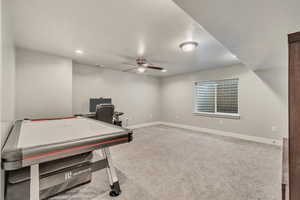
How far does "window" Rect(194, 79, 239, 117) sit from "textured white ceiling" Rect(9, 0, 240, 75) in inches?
65.1

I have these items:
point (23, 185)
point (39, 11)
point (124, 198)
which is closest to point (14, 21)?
point (39, 11)

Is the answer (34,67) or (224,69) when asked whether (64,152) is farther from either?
(224,69)

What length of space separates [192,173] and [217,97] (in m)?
3.34

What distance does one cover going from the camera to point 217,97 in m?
4.61

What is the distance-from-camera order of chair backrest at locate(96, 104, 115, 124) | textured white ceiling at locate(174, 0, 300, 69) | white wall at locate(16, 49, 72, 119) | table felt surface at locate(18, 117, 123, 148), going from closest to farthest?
textured white ceiling at locate(174, 0, 300, 69) → table felt surface at locate(18, 117, 123, 148) → white wall at locate(16, 49, 72, 119) → chair backrest at locate(96, 104, 115, 124)

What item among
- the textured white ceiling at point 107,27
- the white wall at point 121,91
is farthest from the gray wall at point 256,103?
the white wall at point 121,91

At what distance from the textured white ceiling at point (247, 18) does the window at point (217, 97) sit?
9.37 feet

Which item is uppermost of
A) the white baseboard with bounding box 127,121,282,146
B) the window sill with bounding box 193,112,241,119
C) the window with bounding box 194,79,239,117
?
the window with bounding box 194,79,239,117

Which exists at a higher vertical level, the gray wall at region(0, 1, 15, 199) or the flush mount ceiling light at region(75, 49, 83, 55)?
the flush mount ceiling light at region(75, 49, 83, 55)

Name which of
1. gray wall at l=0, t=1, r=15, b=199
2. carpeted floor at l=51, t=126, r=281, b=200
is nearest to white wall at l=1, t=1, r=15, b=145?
gray wall at l=0, t=1, r=15, b=199

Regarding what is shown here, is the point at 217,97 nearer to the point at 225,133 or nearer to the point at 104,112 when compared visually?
the point at 225,133

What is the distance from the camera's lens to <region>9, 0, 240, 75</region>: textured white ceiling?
153 cm

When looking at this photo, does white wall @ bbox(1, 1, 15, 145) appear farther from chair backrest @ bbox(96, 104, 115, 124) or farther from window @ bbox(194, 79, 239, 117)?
window @ bbox(194, 79, 239, 117)

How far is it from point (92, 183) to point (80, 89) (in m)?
2.98
